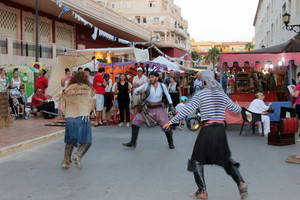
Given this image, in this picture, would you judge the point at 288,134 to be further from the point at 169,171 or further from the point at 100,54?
the point at 100,54

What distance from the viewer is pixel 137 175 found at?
6277mm

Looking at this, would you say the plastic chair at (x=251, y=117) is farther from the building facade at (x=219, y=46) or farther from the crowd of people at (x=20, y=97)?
the building facade at (x=219, y=46)

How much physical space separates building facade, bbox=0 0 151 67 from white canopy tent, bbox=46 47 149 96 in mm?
3077

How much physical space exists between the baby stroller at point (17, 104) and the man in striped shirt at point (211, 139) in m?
10.4

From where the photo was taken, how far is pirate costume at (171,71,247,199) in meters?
4.70

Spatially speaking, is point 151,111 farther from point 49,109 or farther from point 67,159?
point 49,109

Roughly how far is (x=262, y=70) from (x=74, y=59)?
322 inches

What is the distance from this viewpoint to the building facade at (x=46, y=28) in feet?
65.9

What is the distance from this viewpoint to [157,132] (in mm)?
11539

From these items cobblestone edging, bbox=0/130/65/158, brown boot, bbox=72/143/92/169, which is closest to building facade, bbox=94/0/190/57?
cobblestone edging, bbox=0/130/65/158

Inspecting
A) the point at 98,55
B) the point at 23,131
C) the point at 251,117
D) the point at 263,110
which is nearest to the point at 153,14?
the point at 98,55

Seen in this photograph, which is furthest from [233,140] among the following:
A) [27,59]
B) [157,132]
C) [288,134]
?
[27,59]

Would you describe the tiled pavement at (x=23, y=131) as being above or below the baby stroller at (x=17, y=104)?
below

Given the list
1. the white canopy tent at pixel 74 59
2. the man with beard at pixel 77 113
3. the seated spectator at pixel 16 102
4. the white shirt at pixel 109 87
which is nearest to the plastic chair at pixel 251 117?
the white shirt at pixel 109 87
